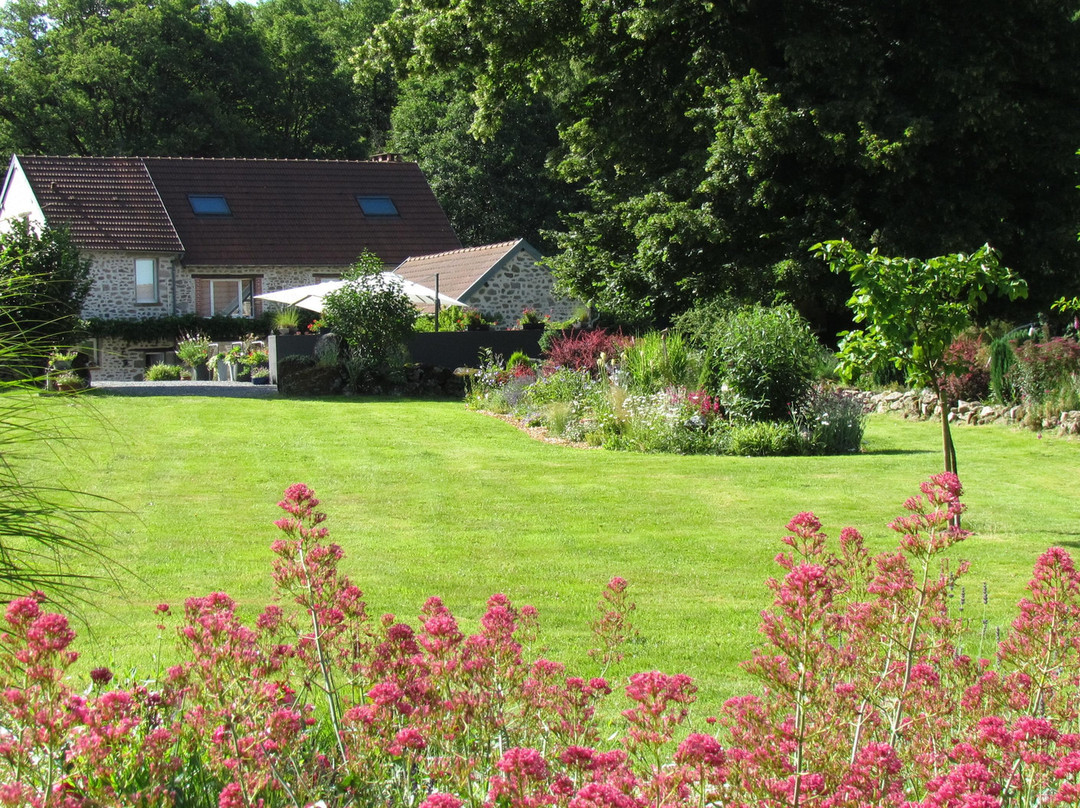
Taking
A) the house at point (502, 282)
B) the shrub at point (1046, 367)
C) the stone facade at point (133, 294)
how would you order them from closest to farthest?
1. the shrub at point (1046, 367)
2. the house at point (502, 282)
3. the stone facade at point (133, 294)

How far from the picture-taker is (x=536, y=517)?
29.9 feet

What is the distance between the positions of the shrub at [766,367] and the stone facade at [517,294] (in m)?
14.4

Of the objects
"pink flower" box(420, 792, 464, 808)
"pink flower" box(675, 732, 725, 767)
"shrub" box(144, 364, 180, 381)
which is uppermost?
"shrub" box(144, 364, 180, 381)

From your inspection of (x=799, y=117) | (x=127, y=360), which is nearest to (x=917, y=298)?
(x=799, y=117)

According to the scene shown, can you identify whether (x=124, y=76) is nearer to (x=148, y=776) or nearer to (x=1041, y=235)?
(x=1041, y=235)

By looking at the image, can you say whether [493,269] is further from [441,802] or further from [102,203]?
[441,802]

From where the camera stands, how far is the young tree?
7.82 metres

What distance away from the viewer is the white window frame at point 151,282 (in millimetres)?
31562

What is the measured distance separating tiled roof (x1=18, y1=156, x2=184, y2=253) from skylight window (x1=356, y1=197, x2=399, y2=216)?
6.01 m

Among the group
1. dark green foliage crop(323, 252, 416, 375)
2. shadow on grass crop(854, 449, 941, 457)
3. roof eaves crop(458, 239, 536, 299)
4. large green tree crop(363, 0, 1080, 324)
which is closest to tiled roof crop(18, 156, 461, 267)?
roof eaves crop(458, 239, 536, 299)

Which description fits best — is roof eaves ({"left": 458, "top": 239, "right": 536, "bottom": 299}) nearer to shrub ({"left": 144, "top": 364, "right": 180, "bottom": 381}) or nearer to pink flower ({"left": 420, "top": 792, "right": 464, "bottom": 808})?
shrub ({"left": 144, "top": 364, "right": 180, "bottom": 381})

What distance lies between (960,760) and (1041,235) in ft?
53.5

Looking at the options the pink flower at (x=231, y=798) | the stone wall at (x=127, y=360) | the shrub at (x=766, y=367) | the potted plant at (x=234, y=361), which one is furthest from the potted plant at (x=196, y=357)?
the pink flower at (x=231, y=798)

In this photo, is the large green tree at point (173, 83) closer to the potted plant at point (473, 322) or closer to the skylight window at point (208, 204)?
the skylight window at point (208, 204)
